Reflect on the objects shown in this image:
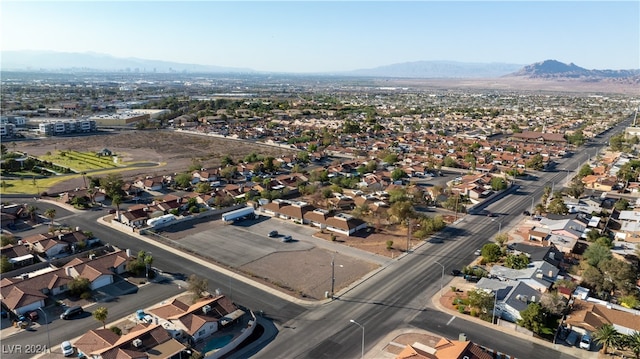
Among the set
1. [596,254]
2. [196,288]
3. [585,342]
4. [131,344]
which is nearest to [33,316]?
[131,344]

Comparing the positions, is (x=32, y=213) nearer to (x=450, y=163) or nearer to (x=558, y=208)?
(x=558, y=208)

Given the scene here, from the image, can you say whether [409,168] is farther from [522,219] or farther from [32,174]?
[32,174]

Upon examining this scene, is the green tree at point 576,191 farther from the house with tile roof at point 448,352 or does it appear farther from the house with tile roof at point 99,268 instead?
the house with tile roof at point 99,268

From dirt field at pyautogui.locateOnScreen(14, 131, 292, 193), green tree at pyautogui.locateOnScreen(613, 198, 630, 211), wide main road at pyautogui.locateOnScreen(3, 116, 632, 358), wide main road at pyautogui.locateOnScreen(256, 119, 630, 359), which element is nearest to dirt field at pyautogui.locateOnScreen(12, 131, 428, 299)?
dirt field at pyautogui.locateOnScreen(14, 131, 292, 193)

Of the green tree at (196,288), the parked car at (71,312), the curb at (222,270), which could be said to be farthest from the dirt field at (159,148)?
the green tree at (196,288)

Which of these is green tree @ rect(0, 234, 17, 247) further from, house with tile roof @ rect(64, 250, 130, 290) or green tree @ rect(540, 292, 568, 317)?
green tree @ rect(540, 292, 568, 317)

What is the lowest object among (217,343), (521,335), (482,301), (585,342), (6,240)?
(217,343)

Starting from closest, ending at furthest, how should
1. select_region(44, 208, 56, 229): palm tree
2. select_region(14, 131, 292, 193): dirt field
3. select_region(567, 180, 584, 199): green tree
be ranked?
select_region(44, 208, 56, 229): palm tree < select_region(567, 180, 584, 199): green tree < select_region(14, 131, 292, 193): dirt field
